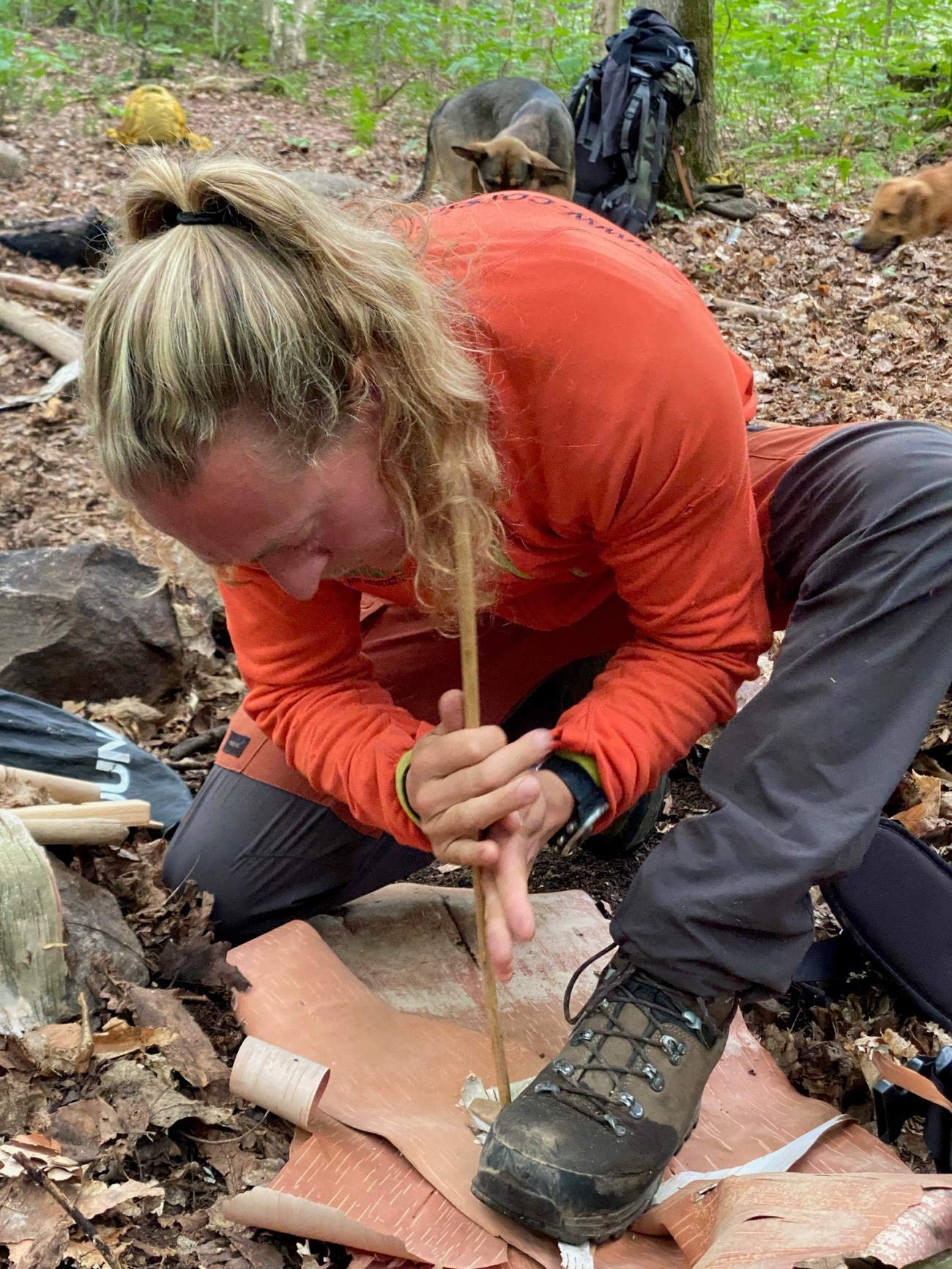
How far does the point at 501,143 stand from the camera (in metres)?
7.25

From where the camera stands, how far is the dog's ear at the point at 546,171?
7.05 metres

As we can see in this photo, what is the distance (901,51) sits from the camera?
9.69 meters

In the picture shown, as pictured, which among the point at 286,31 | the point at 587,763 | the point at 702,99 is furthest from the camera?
the point at 286,31

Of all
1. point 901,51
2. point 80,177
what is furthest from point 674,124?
point 80,177

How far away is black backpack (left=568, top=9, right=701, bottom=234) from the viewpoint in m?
7.11

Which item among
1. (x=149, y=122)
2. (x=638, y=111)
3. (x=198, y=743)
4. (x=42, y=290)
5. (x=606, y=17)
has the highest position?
(x=606, y=17)

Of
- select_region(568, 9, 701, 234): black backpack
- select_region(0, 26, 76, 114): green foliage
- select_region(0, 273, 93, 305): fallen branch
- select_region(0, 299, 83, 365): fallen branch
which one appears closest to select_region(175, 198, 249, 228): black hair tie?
select_region(0, 299, 83, 365): fallen branch

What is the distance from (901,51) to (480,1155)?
1085cm

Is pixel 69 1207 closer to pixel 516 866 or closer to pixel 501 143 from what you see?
pixel 516 866

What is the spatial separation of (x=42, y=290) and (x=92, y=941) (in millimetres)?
4351

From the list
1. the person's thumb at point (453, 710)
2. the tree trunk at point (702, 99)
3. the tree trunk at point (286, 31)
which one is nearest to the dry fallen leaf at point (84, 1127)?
the person's thumb at point (453, 710)

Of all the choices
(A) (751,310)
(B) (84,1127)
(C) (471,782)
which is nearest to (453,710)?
(C) (471,782)

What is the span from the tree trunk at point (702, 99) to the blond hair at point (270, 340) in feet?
23.2

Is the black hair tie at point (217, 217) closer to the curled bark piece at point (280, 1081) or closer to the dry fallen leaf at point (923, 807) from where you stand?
the curled bark piece at point (280, 1081)
